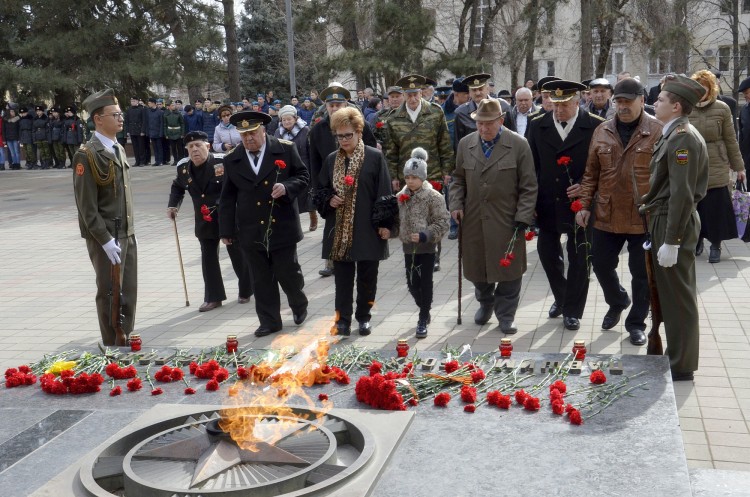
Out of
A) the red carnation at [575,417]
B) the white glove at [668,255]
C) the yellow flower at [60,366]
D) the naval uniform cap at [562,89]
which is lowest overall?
the red carnation at [575,417]

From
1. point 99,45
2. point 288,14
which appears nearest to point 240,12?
point 99,45

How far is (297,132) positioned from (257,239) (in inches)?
184

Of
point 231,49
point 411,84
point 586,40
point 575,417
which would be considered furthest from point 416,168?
point 231,49

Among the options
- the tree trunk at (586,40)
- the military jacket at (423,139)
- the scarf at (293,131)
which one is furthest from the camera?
the tree trunk at (586,40)

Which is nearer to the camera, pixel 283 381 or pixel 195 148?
pixel 283 381

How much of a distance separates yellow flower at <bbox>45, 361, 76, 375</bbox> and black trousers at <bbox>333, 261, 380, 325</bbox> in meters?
2.40

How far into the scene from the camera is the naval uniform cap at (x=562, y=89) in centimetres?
712

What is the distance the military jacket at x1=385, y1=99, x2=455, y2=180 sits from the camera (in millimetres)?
9375

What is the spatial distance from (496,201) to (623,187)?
40.9 inches

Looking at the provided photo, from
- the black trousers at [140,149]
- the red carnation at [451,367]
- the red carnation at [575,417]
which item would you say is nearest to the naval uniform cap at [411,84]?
the red carnation at [451,367]

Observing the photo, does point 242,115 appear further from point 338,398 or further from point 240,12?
point 240,12

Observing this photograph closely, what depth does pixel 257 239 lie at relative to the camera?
745 centimetres

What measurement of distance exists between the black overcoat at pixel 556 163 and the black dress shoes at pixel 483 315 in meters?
0.85

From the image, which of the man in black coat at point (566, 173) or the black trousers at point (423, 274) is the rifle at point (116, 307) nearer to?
the black trousers at point (423, 274)
